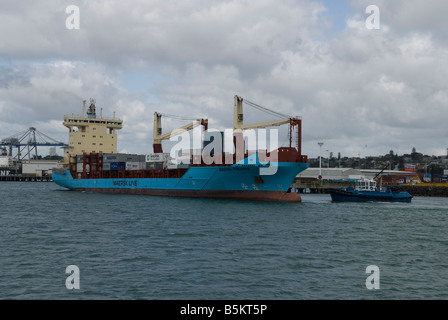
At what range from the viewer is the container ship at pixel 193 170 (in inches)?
1797

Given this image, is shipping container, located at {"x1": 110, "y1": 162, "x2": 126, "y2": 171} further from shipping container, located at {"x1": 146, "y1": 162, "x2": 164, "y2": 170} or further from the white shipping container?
shipping container, located at {"x1": 146, "y1": 162, "x2": 164, "y2": 170}

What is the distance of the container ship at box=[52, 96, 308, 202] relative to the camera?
45.7 metres

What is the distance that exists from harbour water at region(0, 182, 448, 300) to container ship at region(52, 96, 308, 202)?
1292 cm

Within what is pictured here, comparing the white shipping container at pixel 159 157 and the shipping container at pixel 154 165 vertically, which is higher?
the white shipping container at pixel 159 157

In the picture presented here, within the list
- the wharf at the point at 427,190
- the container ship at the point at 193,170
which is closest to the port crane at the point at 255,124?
the container ship at the point at 193,170

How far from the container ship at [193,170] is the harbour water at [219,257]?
509 inches

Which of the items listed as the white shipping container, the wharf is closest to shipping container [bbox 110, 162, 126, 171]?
the white shipping container

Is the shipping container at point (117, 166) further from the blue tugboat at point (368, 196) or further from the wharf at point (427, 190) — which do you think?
the wharf at point (427, 190)

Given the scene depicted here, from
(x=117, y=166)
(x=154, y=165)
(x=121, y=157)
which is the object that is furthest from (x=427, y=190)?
(x=117, y=166)

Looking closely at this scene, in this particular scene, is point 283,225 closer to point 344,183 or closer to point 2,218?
point 2,218

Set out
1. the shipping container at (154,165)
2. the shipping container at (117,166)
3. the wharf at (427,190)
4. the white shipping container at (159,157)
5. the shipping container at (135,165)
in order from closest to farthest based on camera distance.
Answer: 1. the white shipping container at (159,157)
2. the shipping container at (154,165)
3. the shipping container at (135,165)
4. the shipping container at (117,166)
5. the wharf at (427,190)

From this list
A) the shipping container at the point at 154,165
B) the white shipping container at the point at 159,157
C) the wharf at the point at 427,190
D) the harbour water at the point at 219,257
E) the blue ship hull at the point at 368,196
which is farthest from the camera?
the wharf at the point at 427,190

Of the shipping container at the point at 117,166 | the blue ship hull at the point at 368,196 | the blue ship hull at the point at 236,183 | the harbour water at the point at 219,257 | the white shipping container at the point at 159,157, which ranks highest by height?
the white shipping container at the point at 159,157
